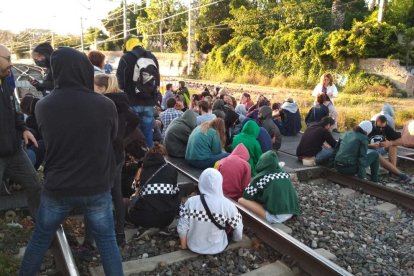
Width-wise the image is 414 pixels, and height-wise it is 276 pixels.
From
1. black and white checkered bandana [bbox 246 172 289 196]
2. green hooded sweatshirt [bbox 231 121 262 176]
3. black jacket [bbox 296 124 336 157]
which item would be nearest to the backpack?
green hooded sweatshirt [bbox 231 121 262 176]

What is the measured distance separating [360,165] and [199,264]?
14.1 feet

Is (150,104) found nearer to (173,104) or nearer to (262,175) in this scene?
(262,175)

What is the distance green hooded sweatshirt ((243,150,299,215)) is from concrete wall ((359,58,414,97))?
21.1 m

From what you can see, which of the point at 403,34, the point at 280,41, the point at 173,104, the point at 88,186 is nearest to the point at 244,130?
the point at 173,104

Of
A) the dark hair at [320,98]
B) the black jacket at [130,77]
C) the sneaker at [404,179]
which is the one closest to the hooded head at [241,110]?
the dark hair at [320,98]

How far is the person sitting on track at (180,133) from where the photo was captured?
310 inches

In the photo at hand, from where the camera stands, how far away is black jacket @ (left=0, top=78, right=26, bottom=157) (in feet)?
11.6

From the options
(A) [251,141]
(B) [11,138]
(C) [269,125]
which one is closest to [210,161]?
(A) [251,141]

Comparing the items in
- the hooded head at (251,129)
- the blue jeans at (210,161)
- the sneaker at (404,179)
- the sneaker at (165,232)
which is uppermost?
the hooded head at (251,129)

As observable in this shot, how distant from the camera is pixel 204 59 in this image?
4203cm

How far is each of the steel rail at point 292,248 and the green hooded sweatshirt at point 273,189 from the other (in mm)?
294

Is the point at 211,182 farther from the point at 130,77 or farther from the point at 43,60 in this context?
the point at 43,60

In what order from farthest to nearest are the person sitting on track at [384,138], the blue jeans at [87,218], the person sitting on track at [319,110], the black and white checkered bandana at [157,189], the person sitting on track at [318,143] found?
the person sitting on track at [319,110], the person sitting on track at [384,138], the person sitting on track at [318,143], the black and white checkered bandana at [157,189], the blue jeans at [87,218]

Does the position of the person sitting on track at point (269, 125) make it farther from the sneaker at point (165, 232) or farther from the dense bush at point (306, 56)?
the dense bush at point (306, 56)
